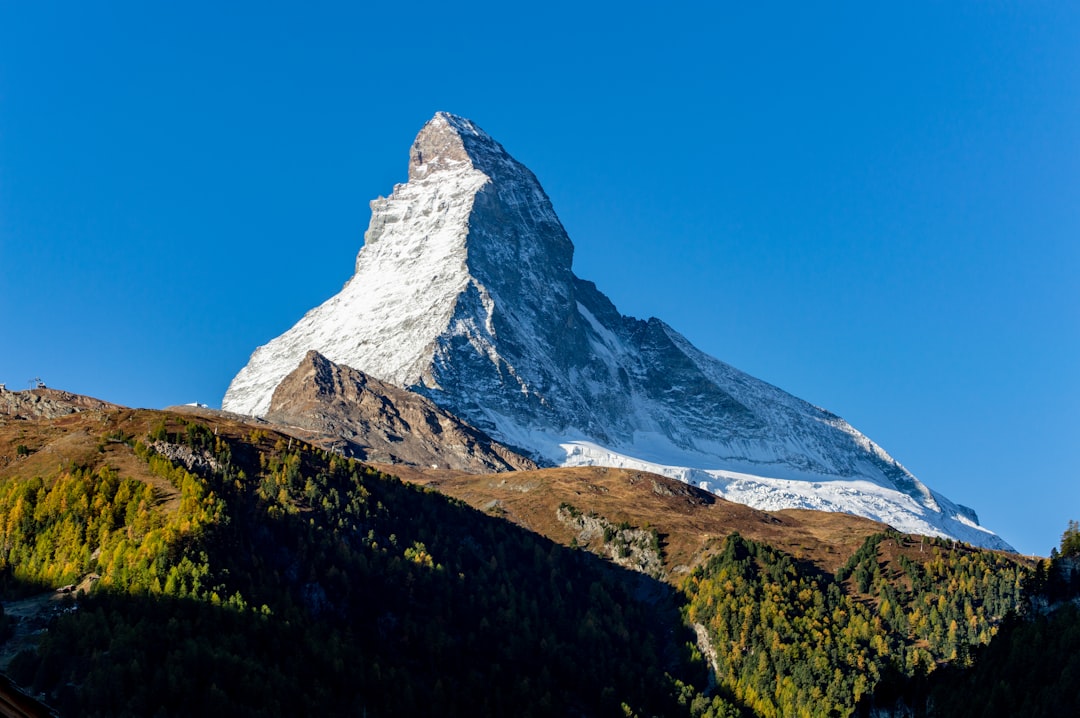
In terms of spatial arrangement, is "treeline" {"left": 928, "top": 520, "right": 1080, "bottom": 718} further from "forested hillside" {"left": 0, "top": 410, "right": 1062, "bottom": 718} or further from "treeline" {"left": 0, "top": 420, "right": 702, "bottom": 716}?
"treeline" {"left": 0, "top": 420, "right": 702, "bottom": 716}

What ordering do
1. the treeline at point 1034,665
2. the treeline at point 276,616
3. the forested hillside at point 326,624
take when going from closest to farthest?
1. the treeline at point 1034,665
2. the treeline at point 276,616
3. the forested hillside at point 326,624

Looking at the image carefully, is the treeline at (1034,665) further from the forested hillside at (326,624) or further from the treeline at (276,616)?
the treeline at (276,616)

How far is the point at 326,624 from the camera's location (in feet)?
494

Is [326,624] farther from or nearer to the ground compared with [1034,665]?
nearer to the ground

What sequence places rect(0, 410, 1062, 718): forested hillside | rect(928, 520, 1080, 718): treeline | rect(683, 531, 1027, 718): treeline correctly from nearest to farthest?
rect(928, 520, 1080, 718): treeline, rect(0, 410, 1062, 718): forested hillside, rect(683, 531, 1027, 718): treeline

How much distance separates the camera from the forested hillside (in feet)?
406

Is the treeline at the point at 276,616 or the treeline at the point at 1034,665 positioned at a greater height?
the treeline at the point at 1034,665

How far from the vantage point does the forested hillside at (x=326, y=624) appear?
124 meters

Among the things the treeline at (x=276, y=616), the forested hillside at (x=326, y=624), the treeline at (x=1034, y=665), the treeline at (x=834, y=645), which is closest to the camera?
the treeline at (x=1034, y=665)

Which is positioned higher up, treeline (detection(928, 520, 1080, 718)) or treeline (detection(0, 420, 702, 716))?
treeline (detection(928, 520, 1080, 718))

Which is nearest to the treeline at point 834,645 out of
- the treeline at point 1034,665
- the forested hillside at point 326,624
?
the forested hillside at point 326,624

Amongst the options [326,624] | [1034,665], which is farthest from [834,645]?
[326,624]

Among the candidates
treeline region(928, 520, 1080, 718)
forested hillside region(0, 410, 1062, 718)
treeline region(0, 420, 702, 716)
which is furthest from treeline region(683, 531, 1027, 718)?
treeline region(928, 520, 1080, 718)

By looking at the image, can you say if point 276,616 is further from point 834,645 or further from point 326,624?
point 834,645
